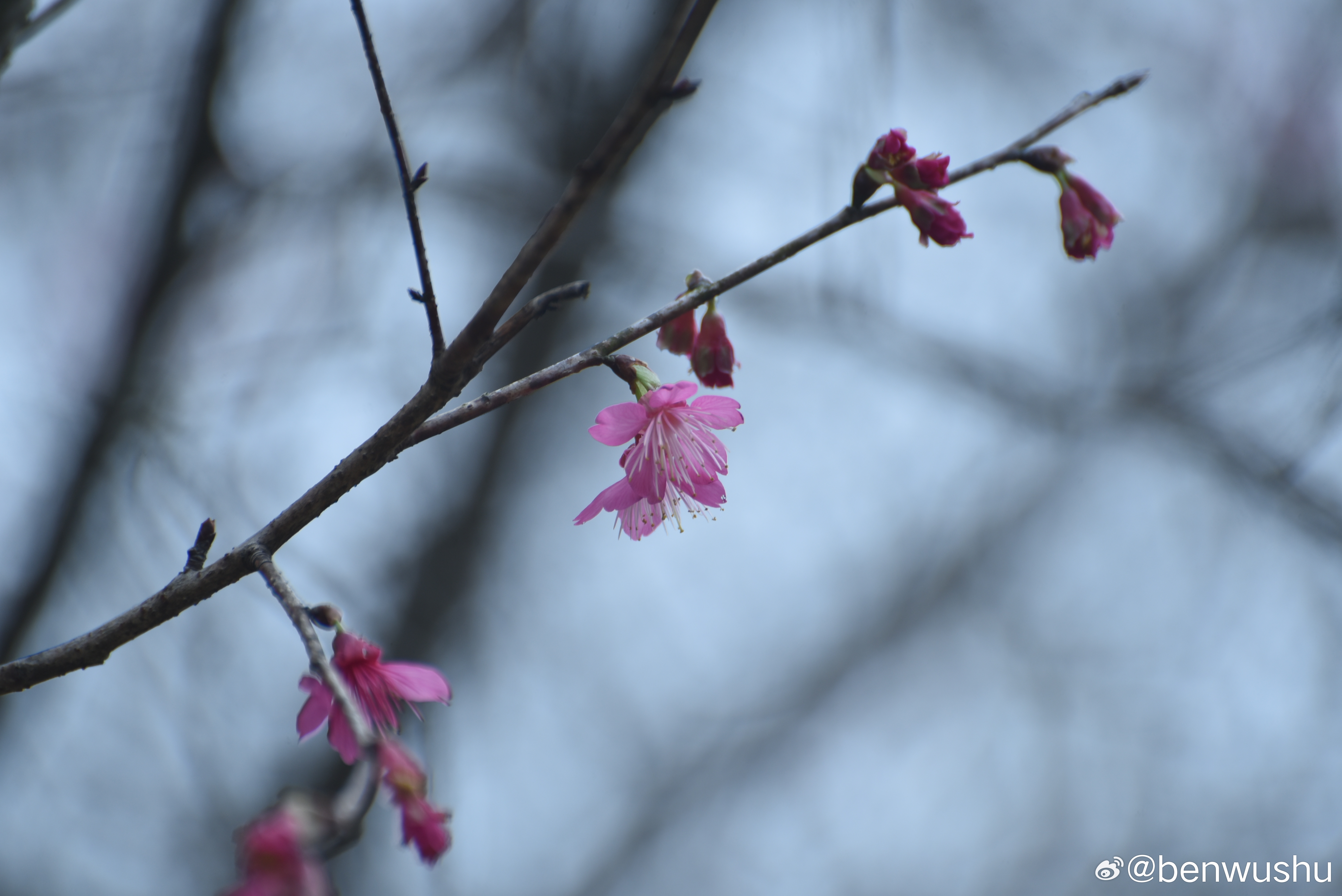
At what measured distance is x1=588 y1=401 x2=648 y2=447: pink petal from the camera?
1.13m

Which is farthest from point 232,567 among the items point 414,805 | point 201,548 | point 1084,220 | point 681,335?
point 1084,220

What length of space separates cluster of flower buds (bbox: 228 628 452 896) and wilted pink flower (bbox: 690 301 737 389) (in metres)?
0.60

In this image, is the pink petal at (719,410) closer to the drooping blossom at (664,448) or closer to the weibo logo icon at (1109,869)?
the drooping blossom at (664,448)

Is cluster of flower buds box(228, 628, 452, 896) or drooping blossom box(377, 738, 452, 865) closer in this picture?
cluster of flower buds box(228, 628, 452, 896)

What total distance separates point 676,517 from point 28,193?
4.78 metres

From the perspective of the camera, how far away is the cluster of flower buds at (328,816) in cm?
48

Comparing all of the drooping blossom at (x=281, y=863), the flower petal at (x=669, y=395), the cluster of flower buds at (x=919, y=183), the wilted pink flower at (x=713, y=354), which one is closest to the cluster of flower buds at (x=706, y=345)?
the wilted pink flower at (x=713, y=354)

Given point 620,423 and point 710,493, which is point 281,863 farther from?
point 710,493

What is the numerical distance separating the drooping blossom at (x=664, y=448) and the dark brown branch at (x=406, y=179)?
1.06 ft

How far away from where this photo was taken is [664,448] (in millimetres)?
1317

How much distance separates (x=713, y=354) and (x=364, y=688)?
2.26 ft

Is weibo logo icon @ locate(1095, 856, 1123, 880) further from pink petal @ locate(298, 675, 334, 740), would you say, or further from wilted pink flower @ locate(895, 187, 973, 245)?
pink petal @ locate(298, 675, 334, 740)

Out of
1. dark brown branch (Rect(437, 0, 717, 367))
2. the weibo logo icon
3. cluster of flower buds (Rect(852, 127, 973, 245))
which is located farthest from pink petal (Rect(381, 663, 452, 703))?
the weibo logo icon

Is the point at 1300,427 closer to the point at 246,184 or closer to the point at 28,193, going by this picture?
the point at 246,184
